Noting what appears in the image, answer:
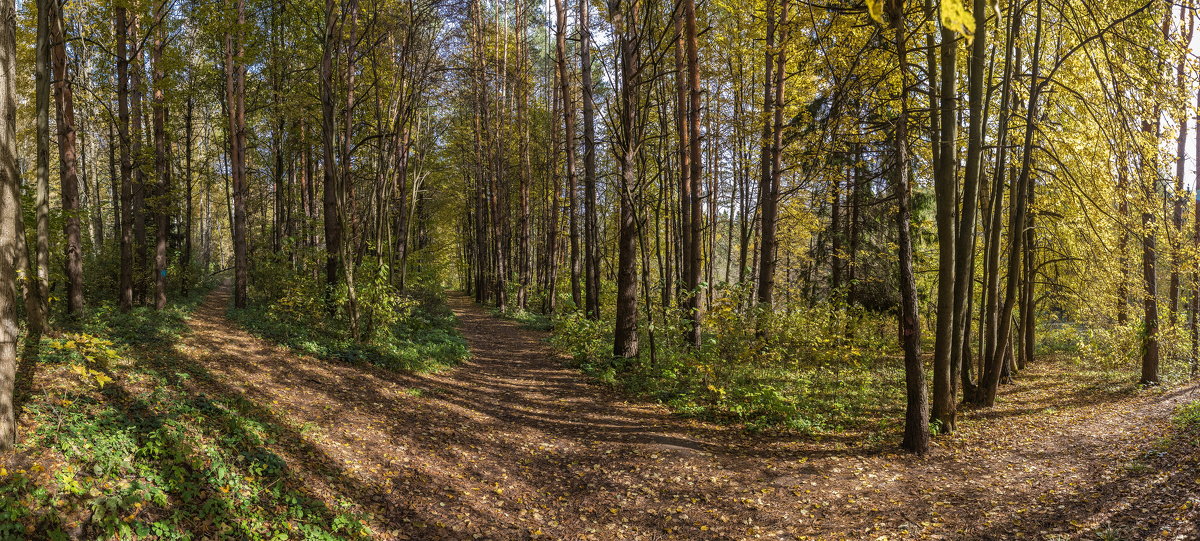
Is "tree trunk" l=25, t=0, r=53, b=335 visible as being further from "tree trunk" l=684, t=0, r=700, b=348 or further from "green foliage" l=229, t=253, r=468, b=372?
"tree trunk" l=684, t=0, r=700, b=348

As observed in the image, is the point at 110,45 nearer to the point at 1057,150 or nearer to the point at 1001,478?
the point at 1001,478

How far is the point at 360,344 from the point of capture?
10.2 metres

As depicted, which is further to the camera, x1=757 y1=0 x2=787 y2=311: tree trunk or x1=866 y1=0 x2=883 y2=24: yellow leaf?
x1=757 y1=0 x2=787 y2=311: tree trunk

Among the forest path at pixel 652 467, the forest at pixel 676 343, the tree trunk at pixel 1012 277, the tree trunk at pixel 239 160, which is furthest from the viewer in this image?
the tree trunk at pixel 239 160

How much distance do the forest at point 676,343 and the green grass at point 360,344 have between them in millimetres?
85

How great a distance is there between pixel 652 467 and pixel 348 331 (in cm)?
709

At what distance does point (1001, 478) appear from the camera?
5.69 m

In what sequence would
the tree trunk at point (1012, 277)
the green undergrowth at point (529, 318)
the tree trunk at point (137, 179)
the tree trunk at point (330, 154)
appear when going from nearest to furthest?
the tree trunk at point (1012, 277), the tree trunk at point (330, 154), the tree trunk at point (137, 179), the green undergrowth at point (529, 318)

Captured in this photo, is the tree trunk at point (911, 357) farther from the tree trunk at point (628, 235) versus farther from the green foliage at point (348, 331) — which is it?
the green foliage at point (348, 331)

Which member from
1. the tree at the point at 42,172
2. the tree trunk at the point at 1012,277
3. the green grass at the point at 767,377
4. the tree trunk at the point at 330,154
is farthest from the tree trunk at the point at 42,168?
the tree trunk at the point at 1012,277

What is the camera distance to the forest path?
191 inches

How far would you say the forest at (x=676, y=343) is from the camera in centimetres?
443

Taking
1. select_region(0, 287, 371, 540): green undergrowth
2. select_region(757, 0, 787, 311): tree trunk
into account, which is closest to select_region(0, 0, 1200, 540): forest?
select_region(0, 287, 371, 540): green undergrowth

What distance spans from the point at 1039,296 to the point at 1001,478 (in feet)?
36.9
